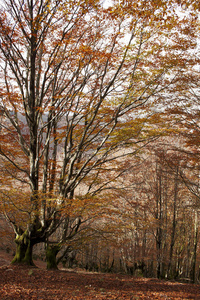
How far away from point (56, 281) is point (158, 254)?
23.6 ft

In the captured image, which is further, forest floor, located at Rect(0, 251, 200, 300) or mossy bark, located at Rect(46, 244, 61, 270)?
mossy bark, located at Rect(46, 244, 61, 270)

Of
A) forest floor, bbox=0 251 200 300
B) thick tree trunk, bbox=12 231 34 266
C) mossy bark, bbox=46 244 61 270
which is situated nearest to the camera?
forest floor, bbox=0 251 200 300

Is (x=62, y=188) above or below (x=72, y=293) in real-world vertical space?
above

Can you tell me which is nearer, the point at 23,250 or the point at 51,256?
the point at 23,250

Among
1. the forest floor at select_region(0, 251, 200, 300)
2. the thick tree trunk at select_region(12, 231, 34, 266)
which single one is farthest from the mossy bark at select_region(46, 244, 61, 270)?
the forest floor at select_region(0, 251, 200, 300)

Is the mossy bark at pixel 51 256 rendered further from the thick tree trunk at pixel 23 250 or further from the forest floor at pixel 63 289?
the forest floor at pixel 63 289

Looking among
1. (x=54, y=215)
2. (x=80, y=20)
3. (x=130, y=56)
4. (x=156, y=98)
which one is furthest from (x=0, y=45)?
(x=156, y=98)

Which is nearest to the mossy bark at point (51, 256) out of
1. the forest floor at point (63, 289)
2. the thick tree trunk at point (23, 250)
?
the thick tree trunk at point (23, 250)

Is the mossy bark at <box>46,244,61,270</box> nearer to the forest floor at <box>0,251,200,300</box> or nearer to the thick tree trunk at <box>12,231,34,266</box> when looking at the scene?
the thick tree trunk at <box>12,231,34,266</box>

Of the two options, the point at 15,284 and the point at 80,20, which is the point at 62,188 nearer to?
the point at 15,284

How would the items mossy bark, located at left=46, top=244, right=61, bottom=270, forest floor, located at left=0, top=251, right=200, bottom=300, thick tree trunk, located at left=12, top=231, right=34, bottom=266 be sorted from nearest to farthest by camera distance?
forest floor, located at left=0, top=251, right=200, bottom=300
thick tree trunk, located at left=12, top=231, right=34, bottom=266
mossy bark, located at left=46, top=244, right=61, bottom=270

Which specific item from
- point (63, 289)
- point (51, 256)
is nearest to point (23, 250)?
point (51, 256)

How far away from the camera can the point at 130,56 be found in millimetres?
5898

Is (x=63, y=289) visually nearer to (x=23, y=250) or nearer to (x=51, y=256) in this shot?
(x=23, y=250)
